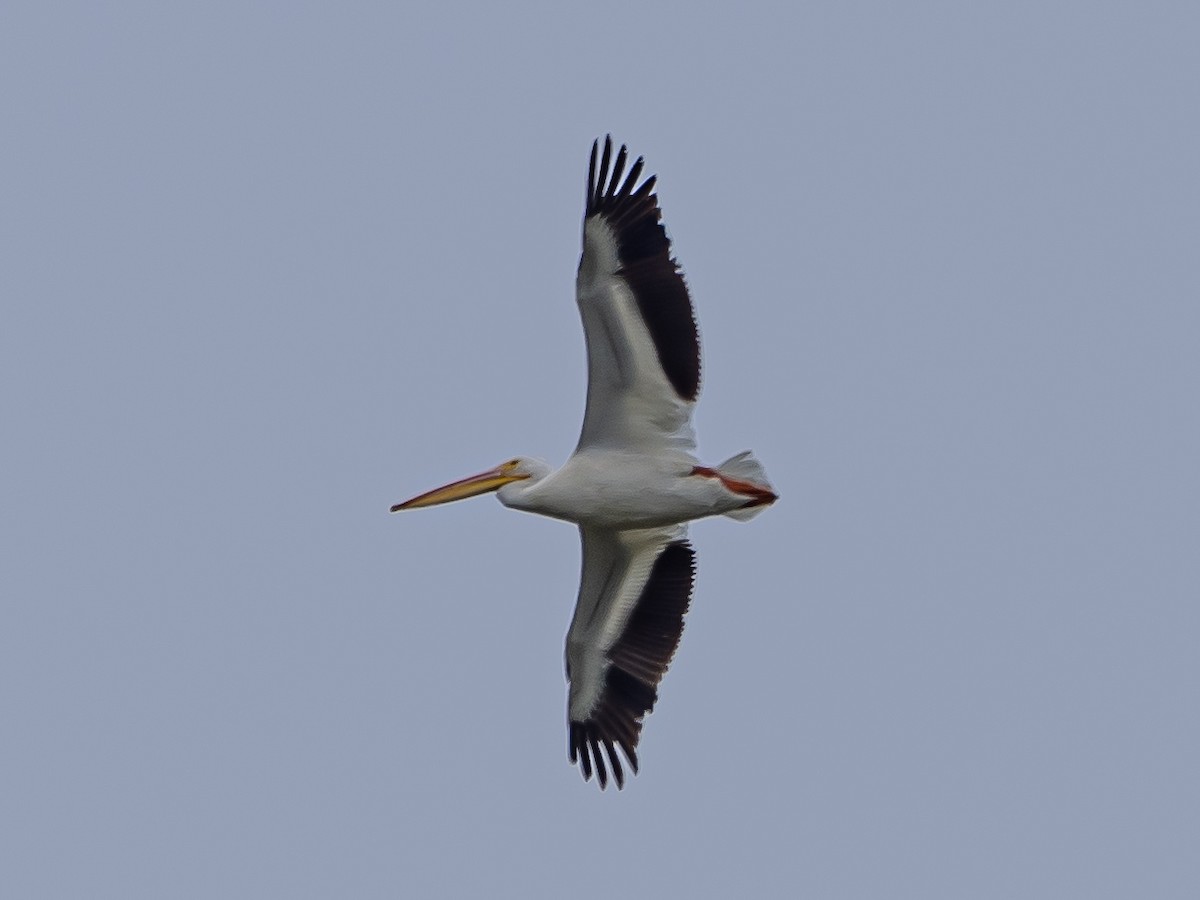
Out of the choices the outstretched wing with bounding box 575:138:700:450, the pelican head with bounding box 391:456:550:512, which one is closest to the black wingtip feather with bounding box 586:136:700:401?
the outstretched wing with bounding box 575:138:700:450

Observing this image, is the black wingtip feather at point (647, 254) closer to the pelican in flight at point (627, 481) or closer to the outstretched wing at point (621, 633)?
the pelican in flight at point (627, 481)

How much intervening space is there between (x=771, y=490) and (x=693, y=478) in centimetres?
46

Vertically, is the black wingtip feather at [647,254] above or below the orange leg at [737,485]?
above

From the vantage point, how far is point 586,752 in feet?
44.6

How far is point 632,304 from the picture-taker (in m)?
12.5

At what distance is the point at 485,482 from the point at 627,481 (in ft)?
3.29

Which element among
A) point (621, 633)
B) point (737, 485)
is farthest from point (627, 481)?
point (621, 633)

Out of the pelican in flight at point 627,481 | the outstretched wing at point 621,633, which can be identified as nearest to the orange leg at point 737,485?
the pelican in flight at point 627,481

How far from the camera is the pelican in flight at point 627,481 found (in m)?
12.5

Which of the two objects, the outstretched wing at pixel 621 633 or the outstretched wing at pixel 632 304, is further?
the outstretched wing at pixel 621 633

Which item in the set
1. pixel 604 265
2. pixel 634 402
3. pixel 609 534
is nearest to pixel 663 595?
pixel 609 534

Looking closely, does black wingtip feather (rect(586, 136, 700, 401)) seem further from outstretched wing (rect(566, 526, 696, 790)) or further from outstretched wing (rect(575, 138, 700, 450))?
outstretched wing (rect(566, 526, 696, 790))

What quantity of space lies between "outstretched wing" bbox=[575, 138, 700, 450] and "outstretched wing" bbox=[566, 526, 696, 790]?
3.53ft

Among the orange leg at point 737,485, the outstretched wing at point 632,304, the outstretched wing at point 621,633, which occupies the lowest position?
the outstretched wing at point 621,633
